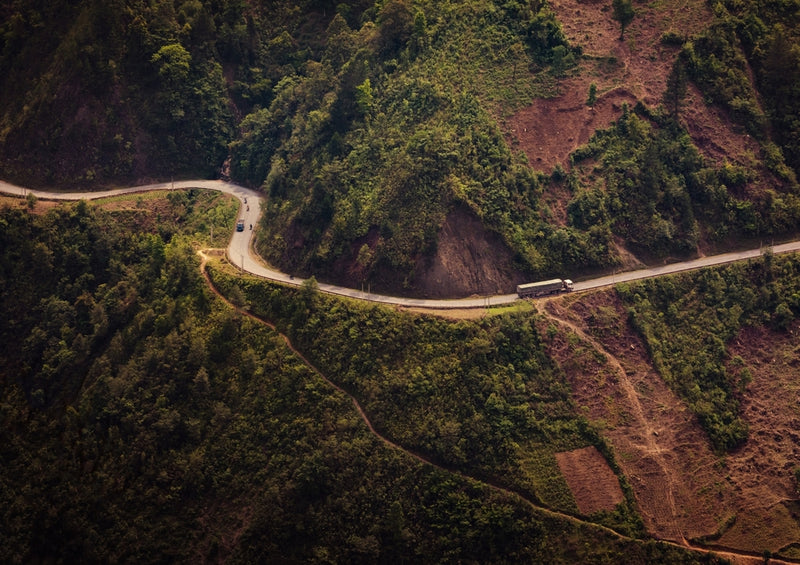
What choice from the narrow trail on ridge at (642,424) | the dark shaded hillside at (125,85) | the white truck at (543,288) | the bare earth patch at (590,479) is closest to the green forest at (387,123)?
the dark shaded hillside at (125,85)

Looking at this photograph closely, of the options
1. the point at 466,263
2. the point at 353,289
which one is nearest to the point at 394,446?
the point at 353,289

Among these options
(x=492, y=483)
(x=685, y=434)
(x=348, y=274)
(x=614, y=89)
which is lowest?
(x=492, y=483)

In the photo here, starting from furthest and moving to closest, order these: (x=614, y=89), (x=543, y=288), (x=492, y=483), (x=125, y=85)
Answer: (x=125, y=85), (x=614, y=89), (x=543, y=288), (x=492, y=483)

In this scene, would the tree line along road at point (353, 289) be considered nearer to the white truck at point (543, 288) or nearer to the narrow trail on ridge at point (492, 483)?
the white truck at point (543, 288)

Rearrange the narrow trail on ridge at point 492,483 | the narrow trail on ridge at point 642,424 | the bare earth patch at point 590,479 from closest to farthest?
the narrow trail on ridge at point 492,483
the narrow trail on ridge at point 642,424
the bare earth patch at point 590,479

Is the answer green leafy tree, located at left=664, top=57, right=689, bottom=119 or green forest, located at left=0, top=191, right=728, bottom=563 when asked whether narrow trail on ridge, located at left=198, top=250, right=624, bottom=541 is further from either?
green leafy tree, located at left=664, top=57, right=689, bottom=119

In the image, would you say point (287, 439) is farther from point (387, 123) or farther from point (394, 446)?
point (387, 123)

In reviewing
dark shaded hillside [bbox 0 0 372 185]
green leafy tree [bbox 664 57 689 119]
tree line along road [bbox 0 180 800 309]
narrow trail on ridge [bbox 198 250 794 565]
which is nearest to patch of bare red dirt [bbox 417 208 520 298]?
tree line along road [bbox 0 180 800 309]
